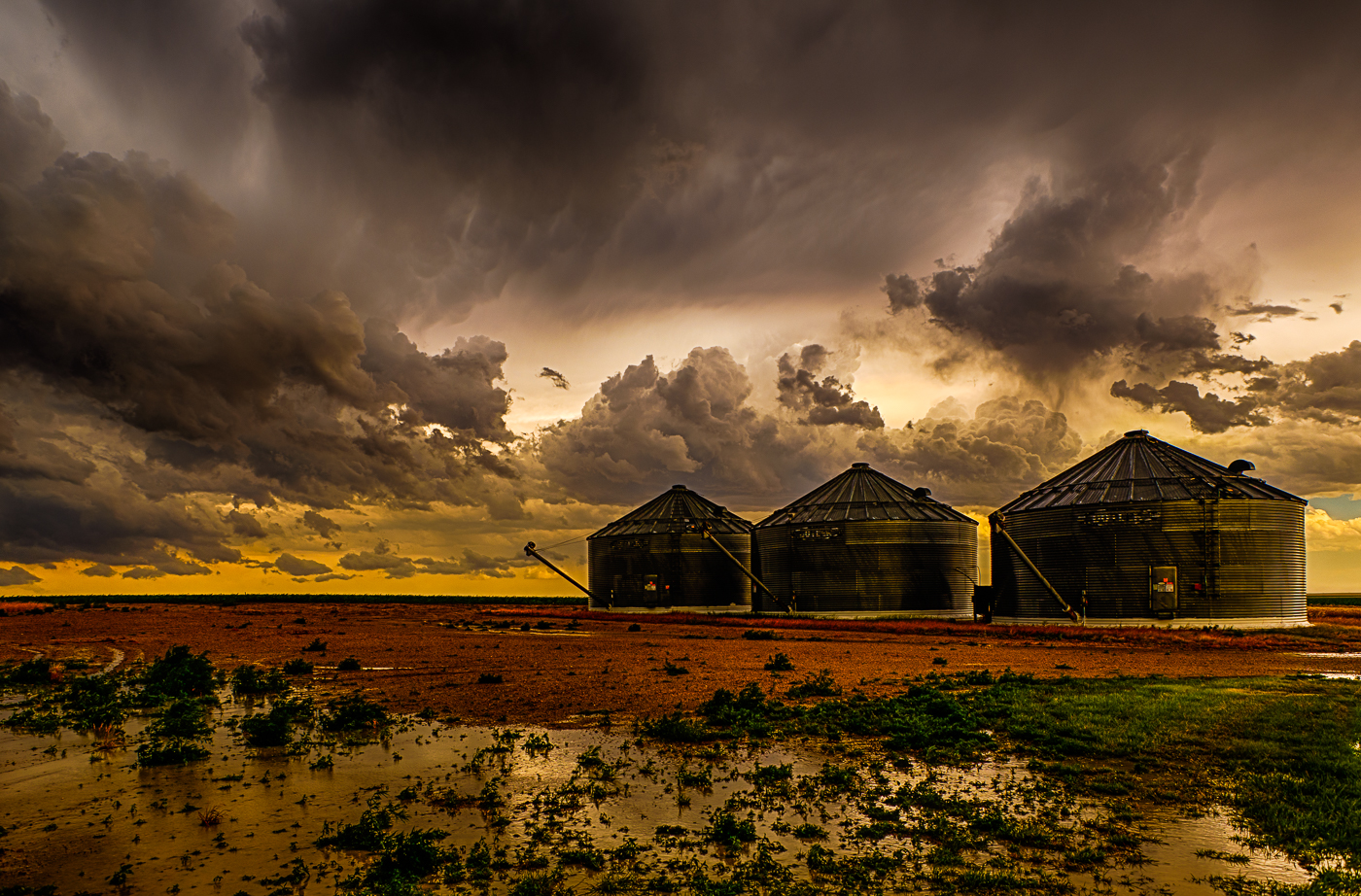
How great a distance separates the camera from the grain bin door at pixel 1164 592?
43562 millimetres

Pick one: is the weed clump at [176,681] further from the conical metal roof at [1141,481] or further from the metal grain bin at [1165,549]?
the conical metal roof at [1141,481]

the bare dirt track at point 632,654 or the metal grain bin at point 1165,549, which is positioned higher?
the metal grain bin at point 1165,549

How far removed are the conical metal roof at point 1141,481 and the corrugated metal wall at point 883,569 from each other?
21.2 feet

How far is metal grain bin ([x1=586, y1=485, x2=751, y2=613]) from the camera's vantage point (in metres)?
68.9

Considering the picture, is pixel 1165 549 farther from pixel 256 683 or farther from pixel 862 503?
pixel 256 683

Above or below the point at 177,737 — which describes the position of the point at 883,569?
above

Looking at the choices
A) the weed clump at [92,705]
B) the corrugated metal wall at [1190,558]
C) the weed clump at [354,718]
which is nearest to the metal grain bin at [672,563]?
the corrugated metal wall at [1190,558]

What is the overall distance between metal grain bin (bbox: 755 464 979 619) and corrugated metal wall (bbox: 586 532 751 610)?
8.11m

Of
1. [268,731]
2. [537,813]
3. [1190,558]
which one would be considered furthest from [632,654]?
[1190,558]

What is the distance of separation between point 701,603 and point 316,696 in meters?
49.5

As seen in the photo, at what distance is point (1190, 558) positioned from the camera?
43750 mm

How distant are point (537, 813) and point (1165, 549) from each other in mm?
44539

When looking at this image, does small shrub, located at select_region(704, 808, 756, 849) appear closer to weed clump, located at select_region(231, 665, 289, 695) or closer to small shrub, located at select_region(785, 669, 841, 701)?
small shrub, located at select_region(785, 669, 841, 701)

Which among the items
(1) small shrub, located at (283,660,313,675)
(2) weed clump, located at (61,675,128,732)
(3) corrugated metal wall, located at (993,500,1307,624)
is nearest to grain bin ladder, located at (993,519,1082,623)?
(3) corrugated metal wall, located at (993,500,1307,624)
